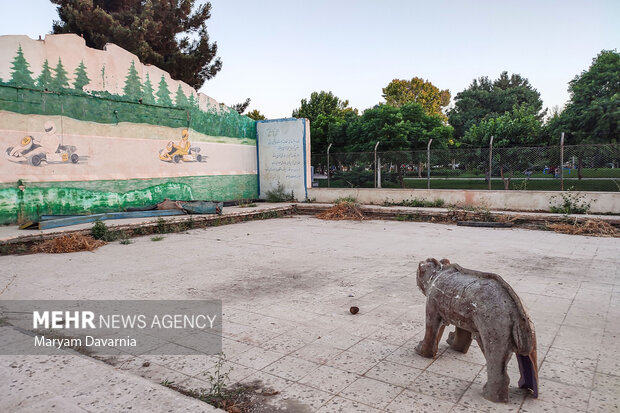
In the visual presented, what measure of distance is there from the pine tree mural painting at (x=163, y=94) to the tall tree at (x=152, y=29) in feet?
24.4

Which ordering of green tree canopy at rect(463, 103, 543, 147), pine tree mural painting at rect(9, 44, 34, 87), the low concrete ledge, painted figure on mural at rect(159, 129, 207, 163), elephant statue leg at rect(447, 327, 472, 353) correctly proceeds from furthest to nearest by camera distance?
1. green tree canopy at rect(463, 103, 543, 147)
2. painted figure on mural at rect(159, 129, 207, 163)
3. the low concrete ledge
4. pine tree mural painting at rect(9, 44, 34, 87)
5. elephant statue leg at rect(447, 327, 472, 353)

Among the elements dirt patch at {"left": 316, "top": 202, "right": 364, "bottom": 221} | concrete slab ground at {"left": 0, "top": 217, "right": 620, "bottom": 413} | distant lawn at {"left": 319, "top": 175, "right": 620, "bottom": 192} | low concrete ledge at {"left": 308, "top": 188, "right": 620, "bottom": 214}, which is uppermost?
distant lawn at {"left": 319, "top": 175, "right": 620, "bottom": 192}

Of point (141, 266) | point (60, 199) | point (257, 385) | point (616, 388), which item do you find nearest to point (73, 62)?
point (60, 199)

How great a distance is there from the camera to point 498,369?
2875mm

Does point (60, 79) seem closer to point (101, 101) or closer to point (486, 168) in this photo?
point (101, 101)

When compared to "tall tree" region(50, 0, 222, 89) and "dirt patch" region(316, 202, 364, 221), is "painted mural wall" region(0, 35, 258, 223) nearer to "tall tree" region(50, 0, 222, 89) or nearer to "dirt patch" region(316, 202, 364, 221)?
"dirt patch" region(316, 202, 364, 221)

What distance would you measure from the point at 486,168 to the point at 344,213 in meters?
5.12

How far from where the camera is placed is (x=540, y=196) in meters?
12.9

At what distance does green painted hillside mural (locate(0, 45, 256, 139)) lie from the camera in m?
10.7

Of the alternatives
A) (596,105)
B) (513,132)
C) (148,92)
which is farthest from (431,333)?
(596,105)

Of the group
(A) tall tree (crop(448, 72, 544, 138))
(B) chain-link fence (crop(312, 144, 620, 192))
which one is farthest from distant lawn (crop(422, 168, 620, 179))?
(A) tall tree (crop(448, 72, 544, 138))

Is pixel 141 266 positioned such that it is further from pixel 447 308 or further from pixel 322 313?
pixel 447 308

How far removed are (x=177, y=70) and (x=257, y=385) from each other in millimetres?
22832

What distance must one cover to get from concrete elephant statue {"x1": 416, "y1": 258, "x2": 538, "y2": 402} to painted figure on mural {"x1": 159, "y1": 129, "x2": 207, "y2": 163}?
41.2ft
